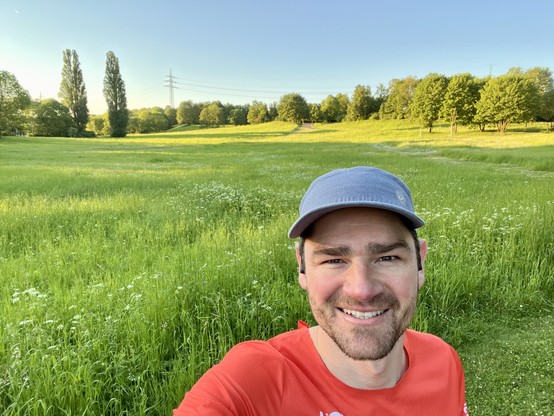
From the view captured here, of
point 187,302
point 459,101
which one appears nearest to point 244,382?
point 187,302

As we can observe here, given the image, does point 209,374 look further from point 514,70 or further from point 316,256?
point 514,70

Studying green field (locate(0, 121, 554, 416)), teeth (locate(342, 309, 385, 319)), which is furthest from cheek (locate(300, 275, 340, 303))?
green field (locate(0, 121, 554, 416))

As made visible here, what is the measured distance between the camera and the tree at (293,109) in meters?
121

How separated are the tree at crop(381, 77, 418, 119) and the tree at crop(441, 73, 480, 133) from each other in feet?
107

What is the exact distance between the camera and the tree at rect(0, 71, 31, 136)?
62.3 metres

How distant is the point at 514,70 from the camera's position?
281 feet

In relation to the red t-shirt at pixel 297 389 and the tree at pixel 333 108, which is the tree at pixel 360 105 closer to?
the tree at pixel 333 108

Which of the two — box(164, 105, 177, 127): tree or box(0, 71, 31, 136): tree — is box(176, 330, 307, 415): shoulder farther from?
box(164, 105, 177, 127): tree

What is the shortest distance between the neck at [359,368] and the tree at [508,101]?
7063 cm

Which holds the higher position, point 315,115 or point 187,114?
point 187,114

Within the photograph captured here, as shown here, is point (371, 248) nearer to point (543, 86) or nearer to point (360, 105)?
point (543, 86)

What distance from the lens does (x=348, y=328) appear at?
5.02ft

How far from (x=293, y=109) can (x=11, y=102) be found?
8148 centimetres

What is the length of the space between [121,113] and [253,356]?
94.7 m
